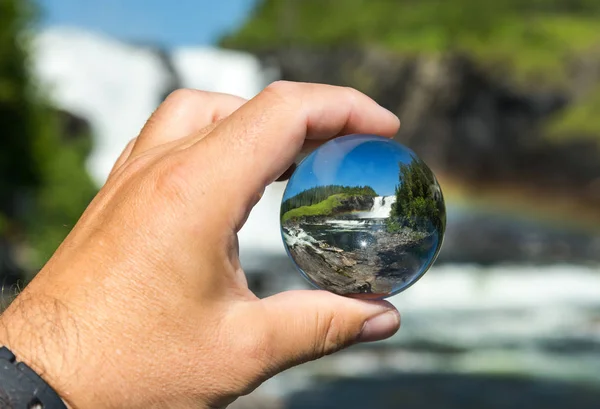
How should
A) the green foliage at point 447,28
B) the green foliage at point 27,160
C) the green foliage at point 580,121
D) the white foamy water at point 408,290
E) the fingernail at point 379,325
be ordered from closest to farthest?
the fingernail at point 379,325, the white foamy water at point 408,290, the green foliage at point 27,160, the green foliage at point 580,121, the green foliage at point 447,28

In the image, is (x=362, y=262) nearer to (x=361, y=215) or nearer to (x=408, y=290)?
(x=361, y=215)

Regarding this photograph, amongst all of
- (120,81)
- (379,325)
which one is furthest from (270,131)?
(120,81)

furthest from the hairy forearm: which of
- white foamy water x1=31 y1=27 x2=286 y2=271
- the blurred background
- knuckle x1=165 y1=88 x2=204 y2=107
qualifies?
white foamy water x1=31 y1=27 x2=286 y2=271

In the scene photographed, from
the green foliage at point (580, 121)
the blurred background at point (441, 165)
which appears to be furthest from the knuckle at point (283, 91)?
the green foliage at point (580, 121)

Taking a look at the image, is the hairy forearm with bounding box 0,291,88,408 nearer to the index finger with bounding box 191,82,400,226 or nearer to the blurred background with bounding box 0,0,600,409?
the index finger with bounding box 191,82,400,226

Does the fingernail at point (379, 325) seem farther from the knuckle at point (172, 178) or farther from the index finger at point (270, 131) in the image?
the knuckle at point (172, 178)

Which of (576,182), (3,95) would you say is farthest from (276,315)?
(576,182)

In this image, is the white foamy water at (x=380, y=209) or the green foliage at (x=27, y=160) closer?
the white foamy water at (x=380, y=209)
